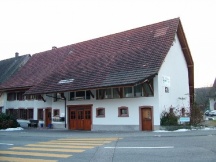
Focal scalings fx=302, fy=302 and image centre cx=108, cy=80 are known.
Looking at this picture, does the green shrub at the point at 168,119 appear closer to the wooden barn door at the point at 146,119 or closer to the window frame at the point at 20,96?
the wooden barn door at the point at 146,119

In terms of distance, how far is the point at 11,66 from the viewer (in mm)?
42281

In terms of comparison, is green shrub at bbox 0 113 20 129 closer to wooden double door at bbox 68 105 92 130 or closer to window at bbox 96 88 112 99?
wooden double door at bbox 68 105 92 130

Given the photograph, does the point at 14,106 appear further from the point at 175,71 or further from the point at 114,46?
the point at 175,71

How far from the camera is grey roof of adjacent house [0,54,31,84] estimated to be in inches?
1577

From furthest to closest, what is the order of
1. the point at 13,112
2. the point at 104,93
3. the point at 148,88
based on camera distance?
the point at 13,112 < the point at 104,93 < the point at 148,88

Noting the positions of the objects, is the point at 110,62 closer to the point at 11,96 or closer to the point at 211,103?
the point at 11,96

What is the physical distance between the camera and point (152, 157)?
1069 cm

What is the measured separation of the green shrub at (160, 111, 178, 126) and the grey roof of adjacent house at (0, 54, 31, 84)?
920 inches

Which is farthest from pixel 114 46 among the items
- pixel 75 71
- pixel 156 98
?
pixel 156 98

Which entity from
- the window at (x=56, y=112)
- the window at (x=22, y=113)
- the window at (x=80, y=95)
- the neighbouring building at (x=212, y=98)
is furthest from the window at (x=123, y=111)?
the neighbouring building at (x=212, y=98)

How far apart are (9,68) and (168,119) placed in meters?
26.6

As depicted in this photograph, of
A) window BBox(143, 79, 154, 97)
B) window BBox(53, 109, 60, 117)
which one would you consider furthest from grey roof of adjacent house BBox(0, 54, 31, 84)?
window BBox(143, 79, 154, 97)

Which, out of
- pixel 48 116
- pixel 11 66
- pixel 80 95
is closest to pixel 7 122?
pixel 48 116

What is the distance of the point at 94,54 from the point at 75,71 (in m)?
2.81
